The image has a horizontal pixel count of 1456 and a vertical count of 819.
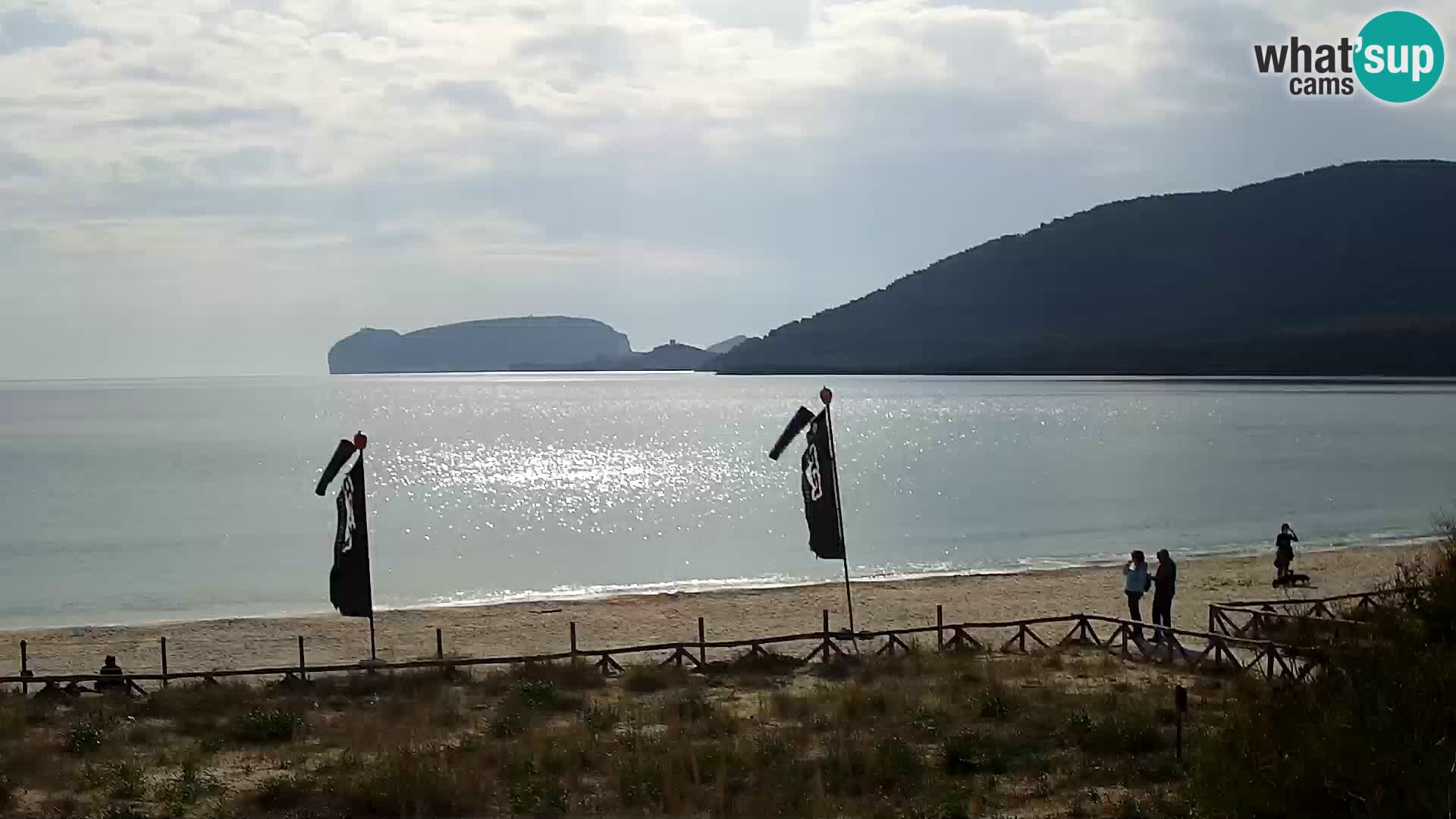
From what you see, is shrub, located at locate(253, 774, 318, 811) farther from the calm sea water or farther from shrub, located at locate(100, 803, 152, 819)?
the calm sea water

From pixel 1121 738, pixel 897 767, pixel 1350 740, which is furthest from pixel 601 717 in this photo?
pixel 1350 740

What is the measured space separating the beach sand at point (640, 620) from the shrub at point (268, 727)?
8.06 meters

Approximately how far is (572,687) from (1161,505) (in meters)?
50.2

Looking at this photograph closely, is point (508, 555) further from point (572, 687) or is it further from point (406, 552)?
point (572, 687)

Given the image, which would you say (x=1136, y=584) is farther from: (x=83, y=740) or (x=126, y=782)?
(x=83, y=740)

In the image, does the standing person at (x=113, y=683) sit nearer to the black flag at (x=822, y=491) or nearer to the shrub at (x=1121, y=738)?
the black flag at (x=822, y=491)

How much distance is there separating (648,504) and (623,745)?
5554cm

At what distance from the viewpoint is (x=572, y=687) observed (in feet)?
58.9

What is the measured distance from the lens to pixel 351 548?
1895cm

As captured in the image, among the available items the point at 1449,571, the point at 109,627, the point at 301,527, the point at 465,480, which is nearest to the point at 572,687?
the point at 1449,571

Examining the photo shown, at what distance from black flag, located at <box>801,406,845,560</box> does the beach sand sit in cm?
534

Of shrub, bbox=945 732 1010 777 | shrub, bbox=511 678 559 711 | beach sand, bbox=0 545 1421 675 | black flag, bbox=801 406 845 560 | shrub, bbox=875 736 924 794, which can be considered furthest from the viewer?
beach sand, bbox=0 545 1421 675

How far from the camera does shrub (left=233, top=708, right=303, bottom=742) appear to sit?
48.5 feet

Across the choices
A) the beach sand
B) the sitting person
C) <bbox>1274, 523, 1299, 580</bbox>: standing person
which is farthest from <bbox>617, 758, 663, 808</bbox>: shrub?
<bbox>1274, 523, 1299, 580</bbox>: standing person
